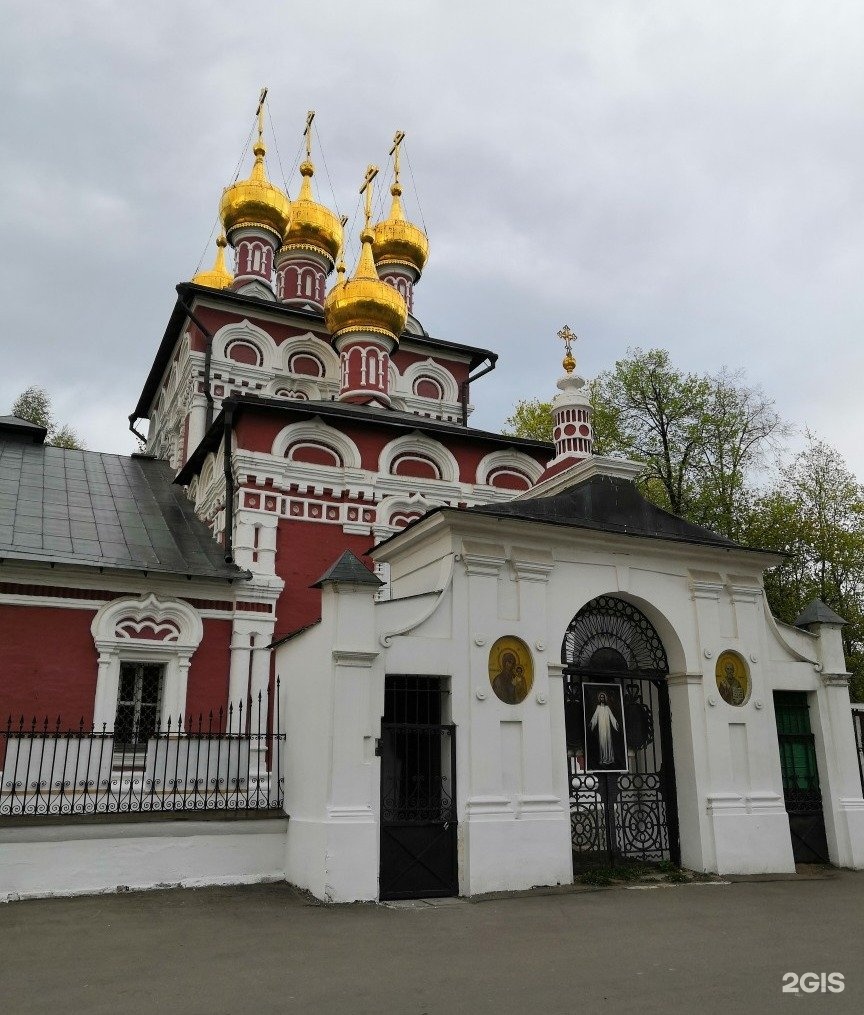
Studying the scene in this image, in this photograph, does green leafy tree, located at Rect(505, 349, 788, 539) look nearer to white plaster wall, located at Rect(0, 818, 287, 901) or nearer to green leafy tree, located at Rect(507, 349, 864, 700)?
green leafy tree, located at Rect(507, 349, 864, 700)

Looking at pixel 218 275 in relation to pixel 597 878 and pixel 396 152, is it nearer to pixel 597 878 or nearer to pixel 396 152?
pixel 396 152

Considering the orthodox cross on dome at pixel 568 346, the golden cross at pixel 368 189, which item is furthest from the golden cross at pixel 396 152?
the orthodox cross on dome at pixel 568 346

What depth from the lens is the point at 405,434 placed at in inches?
572

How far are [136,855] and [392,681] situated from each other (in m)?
2.60

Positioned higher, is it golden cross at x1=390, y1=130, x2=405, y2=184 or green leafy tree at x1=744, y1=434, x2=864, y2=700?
golden cross at x1=390, y1=130, x2=405, y2=184

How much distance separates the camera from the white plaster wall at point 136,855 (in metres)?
7.08

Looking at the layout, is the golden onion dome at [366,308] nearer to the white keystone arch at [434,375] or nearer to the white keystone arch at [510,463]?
the white keystone arch at [434,375]

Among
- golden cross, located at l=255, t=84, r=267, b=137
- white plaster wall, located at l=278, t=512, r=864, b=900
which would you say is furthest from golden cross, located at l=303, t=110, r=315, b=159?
white plaster wall, located at l=278, t=512, r=864, b=900

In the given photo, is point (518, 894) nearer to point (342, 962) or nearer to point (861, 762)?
point (342, 962)

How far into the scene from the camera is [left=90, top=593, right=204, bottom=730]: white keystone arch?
11.2 metres

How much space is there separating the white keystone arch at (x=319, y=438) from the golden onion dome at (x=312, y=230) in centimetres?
912

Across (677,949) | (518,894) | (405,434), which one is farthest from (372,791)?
(405,434)

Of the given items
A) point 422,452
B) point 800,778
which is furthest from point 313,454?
point 800,778

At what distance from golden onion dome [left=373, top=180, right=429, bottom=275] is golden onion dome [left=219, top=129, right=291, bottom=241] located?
232 cm
